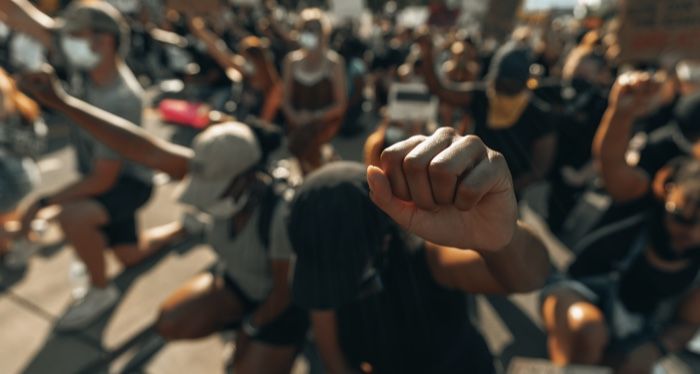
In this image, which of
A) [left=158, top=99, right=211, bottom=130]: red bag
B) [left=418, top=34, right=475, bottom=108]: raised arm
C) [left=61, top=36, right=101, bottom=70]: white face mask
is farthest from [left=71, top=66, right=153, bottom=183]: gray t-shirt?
[left=158, top=99, right=211, bottom=130]: red bag

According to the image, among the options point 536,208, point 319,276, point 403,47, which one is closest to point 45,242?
point 319,276

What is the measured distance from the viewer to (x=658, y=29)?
3.01 m

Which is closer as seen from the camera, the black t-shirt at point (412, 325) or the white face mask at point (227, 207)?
the black t-shirt at point (412, 325)

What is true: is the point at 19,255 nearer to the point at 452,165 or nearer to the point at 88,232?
the point at 88,232

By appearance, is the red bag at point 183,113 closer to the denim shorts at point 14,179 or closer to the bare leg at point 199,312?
the denim shorts at point 14,179

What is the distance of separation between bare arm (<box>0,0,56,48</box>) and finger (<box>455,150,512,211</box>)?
3080 millimetres

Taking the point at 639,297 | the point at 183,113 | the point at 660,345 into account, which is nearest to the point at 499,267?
the point at 639,297

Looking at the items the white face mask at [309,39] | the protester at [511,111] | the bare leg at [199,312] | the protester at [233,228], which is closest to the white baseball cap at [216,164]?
the protester at [233,228]

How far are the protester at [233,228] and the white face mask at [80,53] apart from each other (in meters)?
0.68

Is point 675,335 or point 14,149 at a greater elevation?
point 14,149

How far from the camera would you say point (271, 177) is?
2.02 m

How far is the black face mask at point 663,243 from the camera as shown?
1968mm

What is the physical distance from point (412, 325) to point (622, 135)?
139cm

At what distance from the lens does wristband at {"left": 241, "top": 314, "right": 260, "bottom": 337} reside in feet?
6.67
